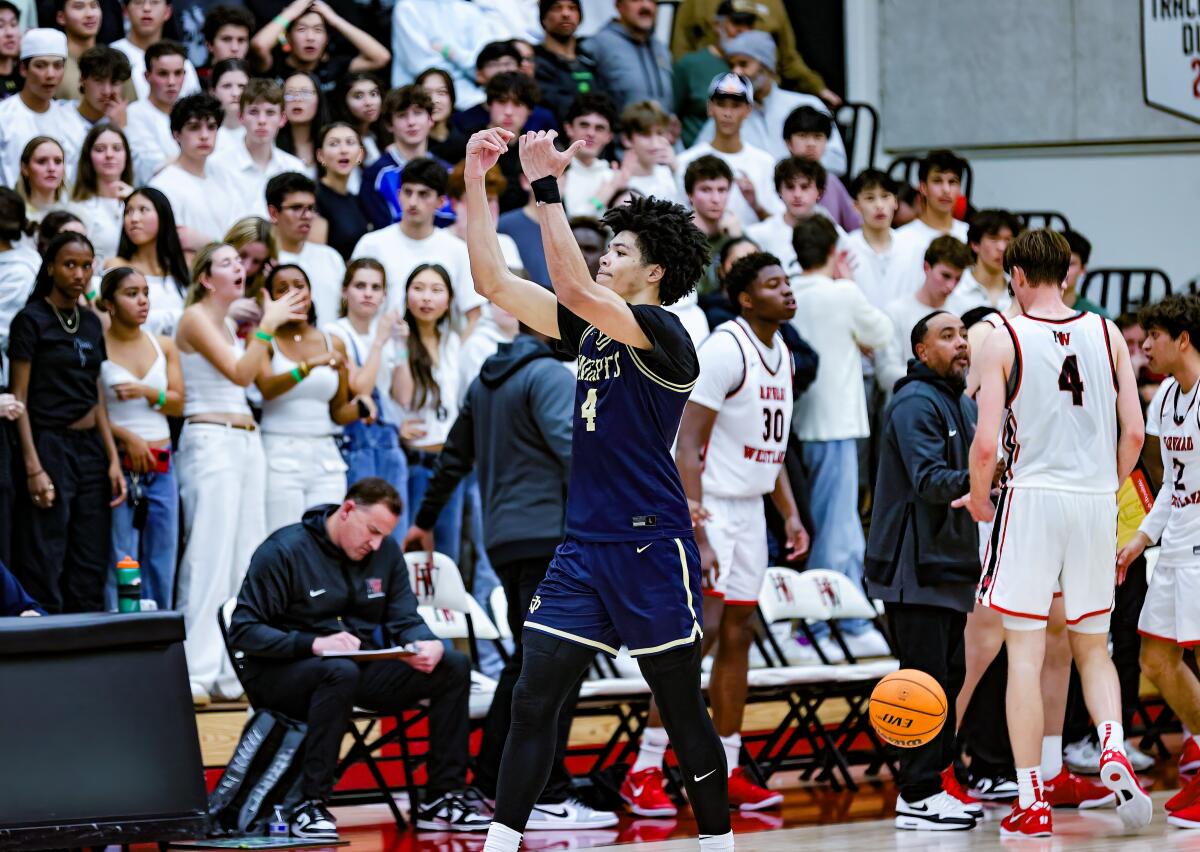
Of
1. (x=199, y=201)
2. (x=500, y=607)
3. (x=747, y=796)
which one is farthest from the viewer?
(x=199, y=201)

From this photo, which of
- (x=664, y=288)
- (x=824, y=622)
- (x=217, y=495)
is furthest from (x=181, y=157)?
(x=664, y=288)

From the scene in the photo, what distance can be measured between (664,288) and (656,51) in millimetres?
7897

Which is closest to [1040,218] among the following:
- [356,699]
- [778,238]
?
[778,238]

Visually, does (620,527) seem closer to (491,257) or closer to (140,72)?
(491,257)

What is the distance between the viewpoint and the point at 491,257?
18.2ft

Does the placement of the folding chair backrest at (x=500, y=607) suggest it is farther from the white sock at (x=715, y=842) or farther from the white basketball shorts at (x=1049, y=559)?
the white sock at (x=715, y=842)

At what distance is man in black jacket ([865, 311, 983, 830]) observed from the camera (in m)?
7.34

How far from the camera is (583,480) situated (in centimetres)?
557

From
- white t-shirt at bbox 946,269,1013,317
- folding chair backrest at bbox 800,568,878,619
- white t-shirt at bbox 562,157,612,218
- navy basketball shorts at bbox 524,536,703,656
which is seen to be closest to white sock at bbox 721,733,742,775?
folding chair backrest at bbox 800,568,878,619

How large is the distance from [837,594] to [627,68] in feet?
16.9

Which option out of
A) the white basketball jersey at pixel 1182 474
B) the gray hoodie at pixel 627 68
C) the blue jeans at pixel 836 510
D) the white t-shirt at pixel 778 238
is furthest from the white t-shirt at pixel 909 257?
the white basketball jersey at pixel 1182 474

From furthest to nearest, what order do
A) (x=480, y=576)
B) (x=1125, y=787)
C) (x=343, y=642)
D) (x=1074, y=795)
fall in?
(x=480, y=576) → (x=1074, y=795) → (x=343, y=642) → (x=1125, y=787)

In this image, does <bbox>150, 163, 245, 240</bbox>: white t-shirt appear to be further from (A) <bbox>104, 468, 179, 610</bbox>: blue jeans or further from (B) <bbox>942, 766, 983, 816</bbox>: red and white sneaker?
(B) <bbox>942, 766, 983, 816</bbox>: red and white sneaker

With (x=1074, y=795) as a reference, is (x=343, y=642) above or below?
above
